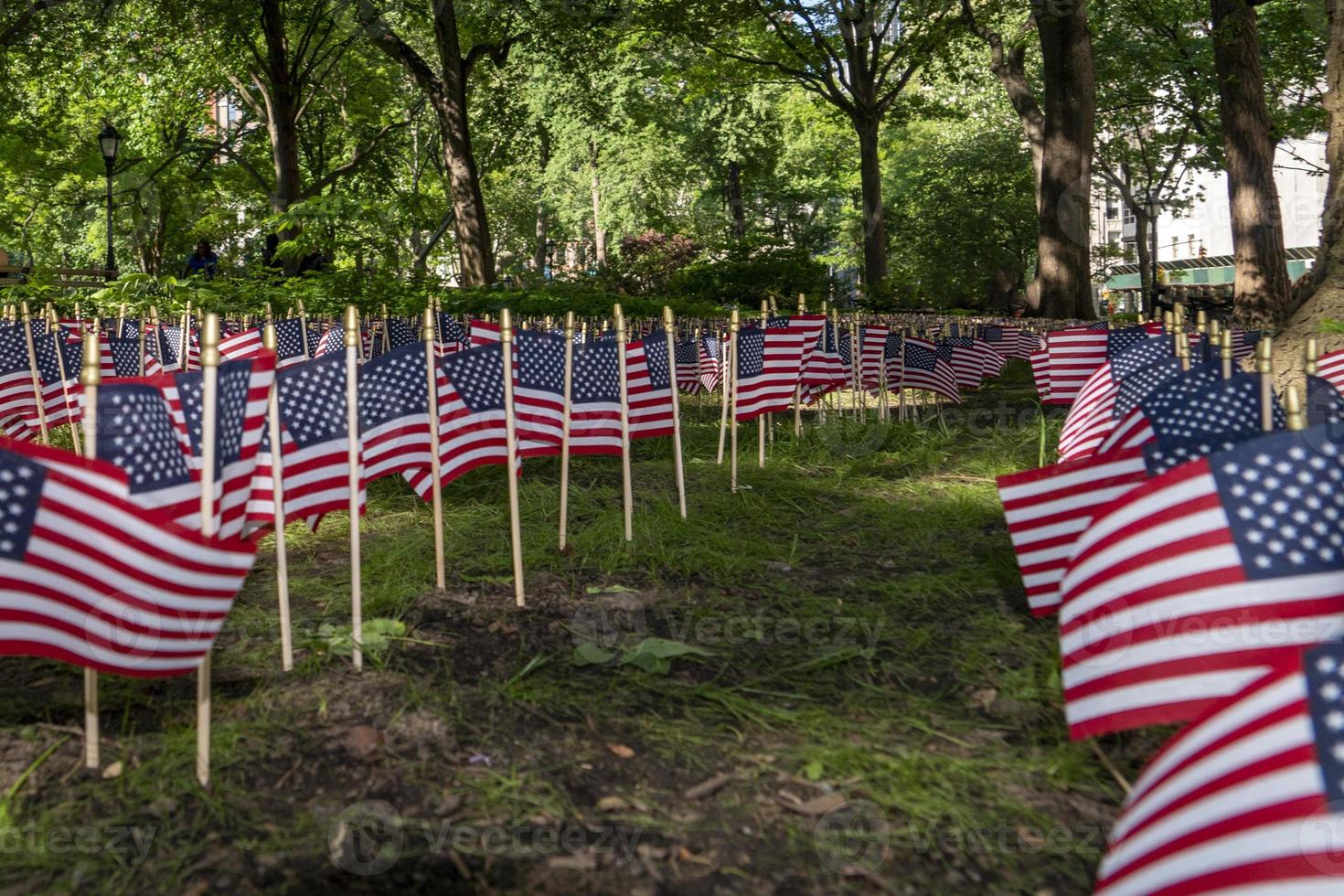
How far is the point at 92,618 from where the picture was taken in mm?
3596

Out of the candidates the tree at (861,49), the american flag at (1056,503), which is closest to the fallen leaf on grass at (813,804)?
the american flag at (1056,503)

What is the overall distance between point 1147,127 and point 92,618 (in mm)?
46156

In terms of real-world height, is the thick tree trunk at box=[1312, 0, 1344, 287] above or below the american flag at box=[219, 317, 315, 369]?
above

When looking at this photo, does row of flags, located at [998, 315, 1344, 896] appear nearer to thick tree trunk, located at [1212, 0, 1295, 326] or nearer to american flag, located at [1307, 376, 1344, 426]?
american flag, located at [1307, 376, 1344, 426]

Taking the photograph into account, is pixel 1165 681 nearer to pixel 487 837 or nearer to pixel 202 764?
pixel 487 837

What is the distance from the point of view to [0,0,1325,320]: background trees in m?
22.2

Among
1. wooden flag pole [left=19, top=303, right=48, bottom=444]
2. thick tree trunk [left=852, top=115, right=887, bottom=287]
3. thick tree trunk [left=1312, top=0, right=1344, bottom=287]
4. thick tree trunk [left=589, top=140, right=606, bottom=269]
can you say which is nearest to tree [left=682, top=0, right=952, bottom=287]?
thick tree trunk [left=852, top=115, right=887, bottom=287]

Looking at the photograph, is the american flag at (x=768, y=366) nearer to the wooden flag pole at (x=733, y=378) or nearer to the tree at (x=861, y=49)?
the wooden flag pole at (x=733, y=378)

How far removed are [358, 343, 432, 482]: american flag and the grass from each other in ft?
2.22

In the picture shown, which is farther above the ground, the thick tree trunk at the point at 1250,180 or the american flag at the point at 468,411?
the thick tree trunk at the point at 1250,180

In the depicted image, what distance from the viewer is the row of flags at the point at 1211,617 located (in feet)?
7.37

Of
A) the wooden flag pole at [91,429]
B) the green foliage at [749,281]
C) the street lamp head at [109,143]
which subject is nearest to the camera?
the wooden flag pole at [91,429]

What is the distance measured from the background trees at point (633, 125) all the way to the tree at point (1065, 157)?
5 centimetres

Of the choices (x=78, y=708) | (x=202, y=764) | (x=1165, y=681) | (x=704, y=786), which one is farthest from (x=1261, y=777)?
(x=78, y=708)
